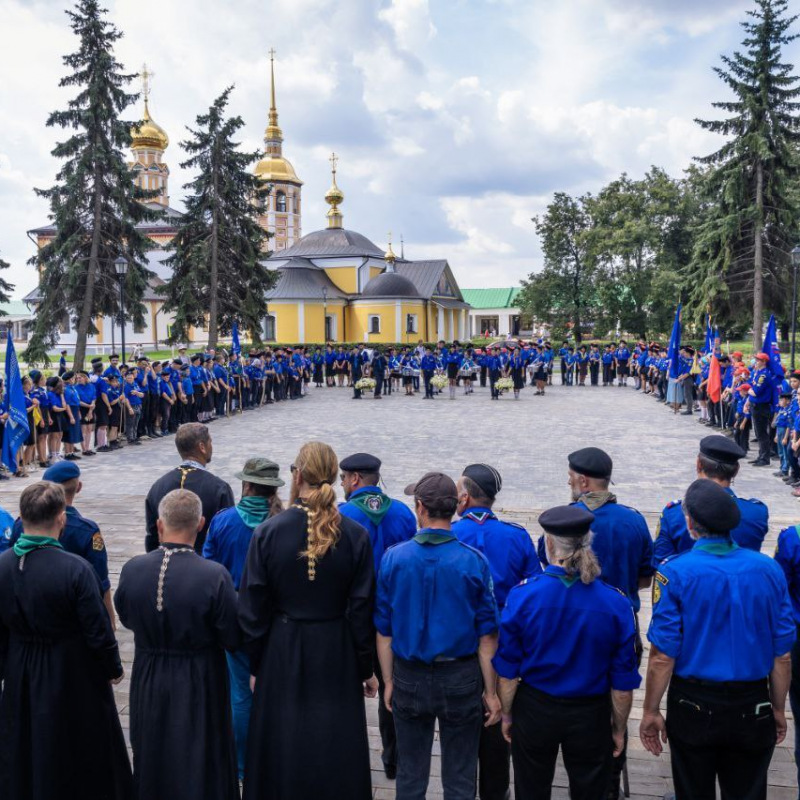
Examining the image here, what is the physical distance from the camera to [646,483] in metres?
12.4

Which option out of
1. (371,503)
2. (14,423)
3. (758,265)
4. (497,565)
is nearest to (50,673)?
(371,503)

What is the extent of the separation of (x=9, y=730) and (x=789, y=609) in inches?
145

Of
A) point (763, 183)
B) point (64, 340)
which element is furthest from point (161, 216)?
point (64, 340)

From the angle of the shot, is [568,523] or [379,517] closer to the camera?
[568,523]

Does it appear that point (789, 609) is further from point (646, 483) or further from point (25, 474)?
point (25, 474)

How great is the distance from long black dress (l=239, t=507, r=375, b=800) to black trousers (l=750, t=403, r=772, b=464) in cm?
1254

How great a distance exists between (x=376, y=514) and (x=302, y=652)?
1.07 m

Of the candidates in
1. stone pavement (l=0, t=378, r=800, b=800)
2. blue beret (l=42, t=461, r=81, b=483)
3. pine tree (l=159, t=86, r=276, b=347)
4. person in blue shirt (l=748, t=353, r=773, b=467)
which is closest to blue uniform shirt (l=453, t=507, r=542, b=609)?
stone pavement (l=0, t=378, r=800, b=800)

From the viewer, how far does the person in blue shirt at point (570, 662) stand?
3.23 meters

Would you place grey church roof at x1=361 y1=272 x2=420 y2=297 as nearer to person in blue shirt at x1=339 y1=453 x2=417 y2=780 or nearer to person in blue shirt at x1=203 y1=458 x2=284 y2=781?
person in blue shirt at x1=339 y1=453 x2=417 y2=780

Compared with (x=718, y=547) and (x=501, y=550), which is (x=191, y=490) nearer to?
(x=501, y=550)

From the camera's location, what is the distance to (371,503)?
4375mm

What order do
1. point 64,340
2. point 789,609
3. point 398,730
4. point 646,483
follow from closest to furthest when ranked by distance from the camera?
point 789,609 < point 398,730 < point 646,483 < point 64,340

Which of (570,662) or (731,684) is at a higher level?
(570,662)
